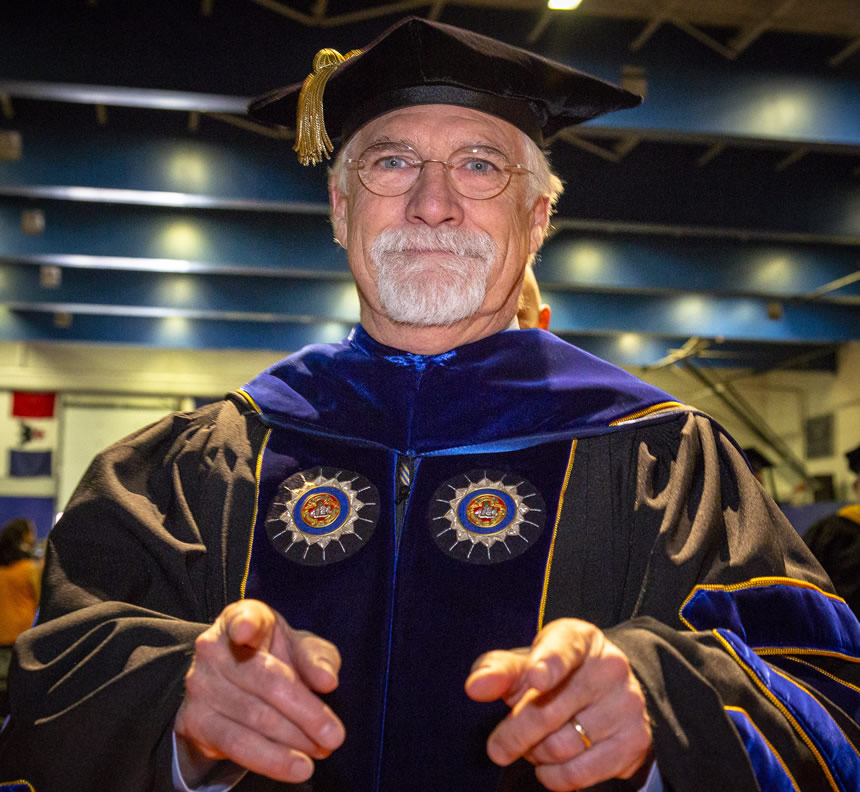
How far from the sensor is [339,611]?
1.68m

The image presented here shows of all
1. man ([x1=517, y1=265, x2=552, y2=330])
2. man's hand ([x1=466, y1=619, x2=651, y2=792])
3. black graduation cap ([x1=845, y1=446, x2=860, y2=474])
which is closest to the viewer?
man's hand ([x1=466, y1=619, x2=651, y2=792])

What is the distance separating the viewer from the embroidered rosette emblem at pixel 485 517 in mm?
1721

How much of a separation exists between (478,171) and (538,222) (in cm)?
27

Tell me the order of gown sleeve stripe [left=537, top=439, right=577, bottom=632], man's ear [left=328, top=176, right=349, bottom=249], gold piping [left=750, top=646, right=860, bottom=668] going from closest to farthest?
gold piping [left=750, top=646, right=860, bottom=668] → gown sleeve stripe [left=537, top=439, right=577, bottom=632] → man's ear [left=328, top=176, right=349, bottom=249]

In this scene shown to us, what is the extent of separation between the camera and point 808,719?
144 cm

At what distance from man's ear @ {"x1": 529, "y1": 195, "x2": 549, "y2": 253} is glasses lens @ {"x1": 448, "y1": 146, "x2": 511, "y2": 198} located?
6.9 inches

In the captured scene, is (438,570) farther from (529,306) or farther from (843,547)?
(843,547)

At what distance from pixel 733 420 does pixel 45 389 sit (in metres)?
11.5

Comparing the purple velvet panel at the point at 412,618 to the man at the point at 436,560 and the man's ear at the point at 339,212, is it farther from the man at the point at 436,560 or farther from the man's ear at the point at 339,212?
the man's ear at the point at 339,212

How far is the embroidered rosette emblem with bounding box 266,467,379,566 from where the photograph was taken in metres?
1.73

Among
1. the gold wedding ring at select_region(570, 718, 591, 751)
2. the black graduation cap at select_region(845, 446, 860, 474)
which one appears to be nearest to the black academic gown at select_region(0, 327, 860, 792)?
Answer: the gold wedding ring at select_region(570, 718, 591, 751)

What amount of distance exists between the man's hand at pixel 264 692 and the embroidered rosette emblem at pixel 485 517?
Result: 21.5 inches

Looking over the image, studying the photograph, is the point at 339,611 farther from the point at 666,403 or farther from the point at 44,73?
the point at 44,73

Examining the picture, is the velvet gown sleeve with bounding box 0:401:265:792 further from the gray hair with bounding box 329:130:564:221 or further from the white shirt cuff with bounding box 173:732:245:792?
the gray hair with bounding box 329:130:564:221
